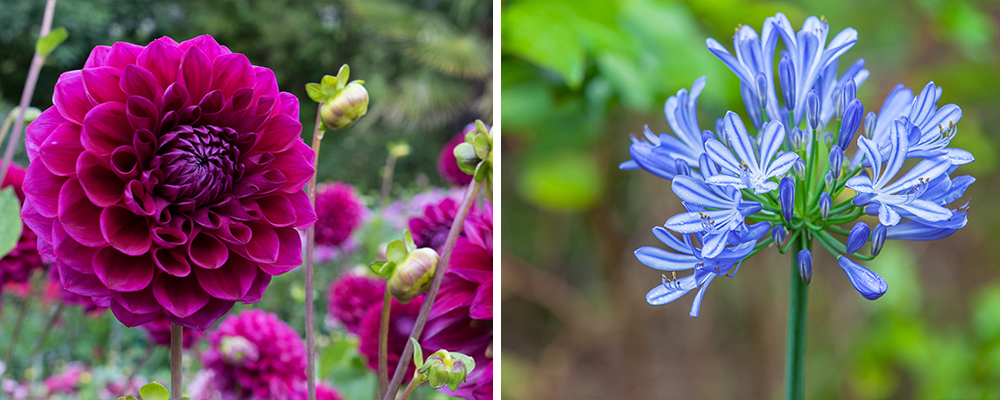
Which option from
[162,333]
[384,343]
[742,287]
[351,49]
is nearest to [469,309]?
[384,343]

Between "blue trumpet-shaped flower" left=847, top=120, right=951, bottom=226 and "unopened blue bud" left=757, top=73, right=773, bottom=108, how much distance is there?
0.05 m

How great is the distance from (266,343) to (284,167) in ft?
0.86

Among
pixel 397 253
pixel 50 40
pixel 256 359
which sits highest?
pixel 50 40

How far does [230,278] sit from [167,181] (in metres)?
0.04

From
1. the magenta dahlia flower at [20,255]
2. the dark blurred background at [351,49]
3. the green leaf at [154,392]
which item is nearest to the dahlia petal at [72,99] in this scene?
the green leaf at [154,392]

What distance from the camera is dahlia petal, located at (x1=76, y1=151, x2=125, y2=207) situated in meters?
0.22

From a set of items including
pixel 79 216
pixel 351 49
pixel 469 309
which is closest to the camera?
pixel 79 216

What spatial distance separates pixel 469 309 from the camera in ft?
1.09

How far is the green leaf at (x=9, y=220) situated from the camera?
0.37 meters

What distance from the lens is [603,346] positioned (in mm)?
1031

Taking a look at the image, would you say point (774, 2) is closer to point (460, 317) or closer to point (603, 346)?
point (603, 346)

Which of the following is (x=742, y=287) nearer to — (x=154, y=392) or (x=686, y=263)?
(x=686, y=263)

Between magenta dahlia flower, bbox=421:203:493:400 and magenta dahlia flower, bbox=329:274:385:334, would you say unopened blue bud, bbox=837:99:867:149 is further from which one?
magenta dahlia flower, bbox=329:274:385:334

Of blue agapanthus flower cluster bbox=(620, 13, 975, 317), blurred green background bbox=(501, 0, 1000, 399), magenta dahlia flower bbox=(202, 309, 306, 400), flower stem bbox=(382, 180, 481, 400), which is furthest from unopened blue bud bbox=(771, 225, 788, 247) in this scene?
blurred green background bbox=(501, 0, 1000, 399)
